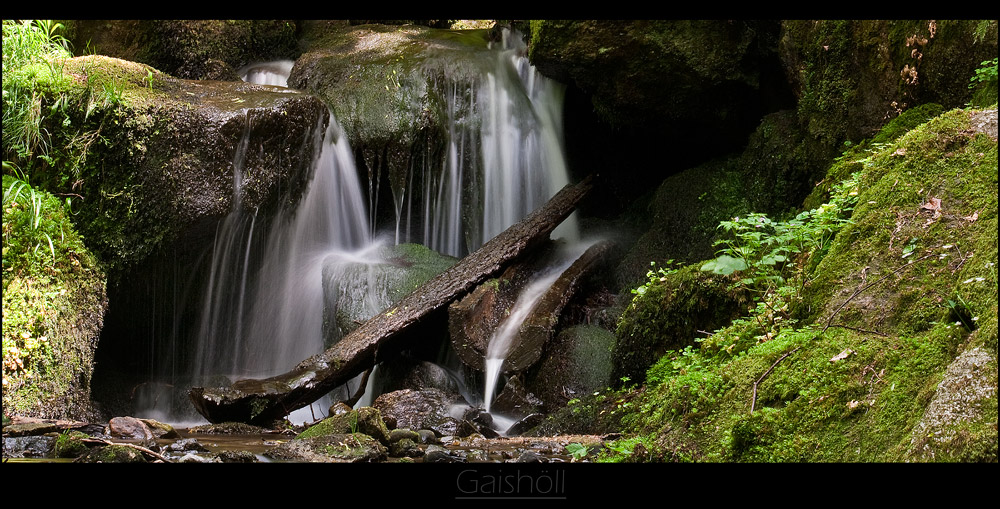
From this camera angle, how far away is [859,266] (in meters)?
2.87

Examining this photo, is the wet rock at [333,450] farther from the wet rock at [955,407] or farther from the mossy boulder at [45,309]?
the wet rock at [955,407]

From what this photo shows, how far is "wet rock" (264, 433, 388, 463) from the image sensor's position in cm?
354

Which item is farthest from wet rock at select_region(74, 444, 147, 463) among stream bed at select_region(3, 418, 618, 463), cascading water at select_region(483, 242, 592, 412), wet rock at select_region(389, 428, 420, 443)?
cascading water at select_region(483, 242, 592, 412)

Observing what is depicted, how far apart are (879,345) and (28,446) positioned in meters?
3.55

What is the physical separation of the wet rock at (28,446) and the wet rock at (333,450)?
A: 1.02 meters

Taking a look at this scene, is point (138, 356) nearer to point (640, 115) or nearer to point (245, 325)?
point (245, 325)

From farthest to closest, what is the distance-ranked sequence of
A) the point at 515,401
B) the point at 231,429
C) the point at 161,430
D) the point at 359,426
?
the point at 515,401
the point at 231,429
the point at 161,430
the point at 359,426

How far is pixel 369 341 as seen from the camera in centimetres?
584

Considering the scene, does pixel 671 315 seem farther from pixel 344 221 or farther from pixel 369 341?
pixel 344 221

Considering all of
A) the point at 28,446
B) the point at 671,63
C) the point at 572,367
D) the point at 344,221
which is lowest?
the point at 572,367

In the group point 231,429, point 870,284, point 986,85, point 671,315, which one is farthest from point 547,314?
point 870,284

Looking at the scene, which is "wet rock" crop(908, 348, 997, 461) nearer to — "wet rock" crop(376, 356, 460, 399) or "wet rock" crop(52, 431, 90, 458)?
"wet rock" crop(52, 431, 90, 458)

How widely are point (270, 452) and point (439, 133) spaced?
4.75 meters
